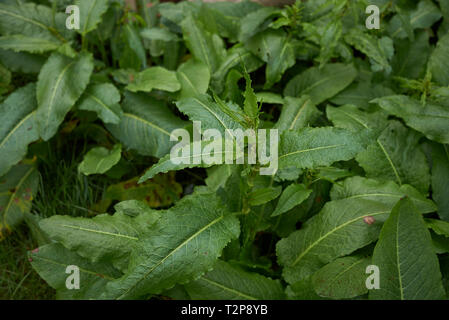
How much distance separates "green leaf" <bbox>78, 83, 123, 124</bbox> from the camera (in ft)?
7.19

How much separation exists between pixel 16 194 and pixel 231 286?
145cm

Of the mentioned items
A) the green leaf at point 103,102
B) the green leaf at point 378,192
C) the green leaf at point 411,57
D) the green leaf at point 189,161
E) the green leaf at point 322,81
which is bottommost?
the green leaf at point 378,192

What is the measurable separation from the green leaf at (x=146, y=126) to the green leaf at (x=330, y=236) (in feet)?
2.81

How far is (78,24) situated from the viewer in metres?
2.37

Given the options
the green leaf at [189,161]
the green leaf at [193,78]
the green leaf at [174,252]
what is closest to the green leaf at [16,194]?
the green leaf at [193,78]

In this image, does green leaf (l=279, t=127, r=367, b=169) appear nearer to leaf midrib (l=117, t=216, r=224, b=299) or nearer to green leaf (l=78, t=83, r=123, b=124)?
leaf midrib (l=117, t=216, r=224, b=299)

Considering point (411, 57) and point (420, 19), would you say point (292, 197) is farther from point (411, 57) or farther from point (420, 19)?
point (420, 19)

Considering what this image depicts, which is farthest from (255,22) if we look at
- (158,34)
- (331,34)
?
(158,34)

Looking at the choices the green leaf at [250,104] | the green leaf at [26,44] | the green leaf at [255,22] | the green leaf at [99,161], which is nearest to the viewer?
the green leaf at [250,104]

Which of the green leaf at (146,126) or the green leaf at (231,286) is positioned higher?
the green leaf at (146,126)

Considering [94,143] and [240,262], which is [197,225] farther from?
[94,143]

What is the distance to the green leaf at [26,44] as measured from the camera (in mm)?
2238

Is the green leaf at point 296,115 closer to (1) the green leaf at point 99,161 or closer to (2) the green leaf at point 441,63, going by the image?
(2) the green leaf at point 441,63
